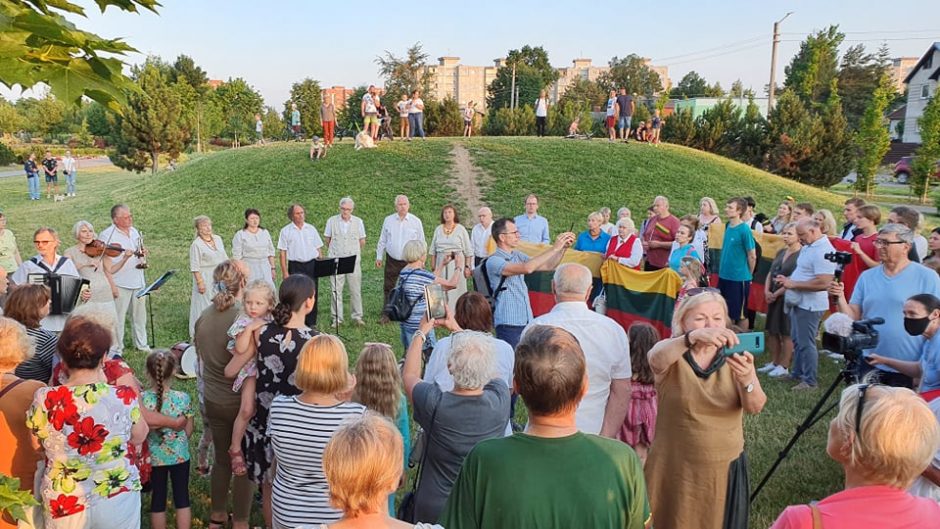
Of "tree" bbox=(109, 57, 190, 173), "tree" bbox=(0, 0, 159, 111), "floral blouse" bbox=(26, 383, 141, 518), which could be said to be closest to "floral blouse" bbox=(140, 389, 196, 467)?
"floral blouse" bbox=(26, 383, 141, 518)

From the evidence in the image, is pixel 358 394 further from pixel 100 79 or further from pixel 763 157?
pixel 763 157

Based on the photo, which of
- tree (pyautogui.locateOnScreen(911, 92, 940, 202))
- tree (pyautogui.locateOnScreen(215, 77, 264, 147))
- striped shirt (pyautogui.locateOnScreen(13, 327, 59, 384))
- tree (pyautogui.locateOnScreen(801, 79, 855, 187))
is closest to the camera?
striped shirt (pyautogui.locateOnScreen(13, 327, 59, 384))

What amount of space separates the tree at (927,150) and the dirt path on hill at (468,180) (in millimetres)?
22054

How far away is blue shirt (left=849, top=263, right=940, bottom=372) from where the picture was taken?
18.2 ft

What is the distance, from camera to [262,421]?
4.48 metres

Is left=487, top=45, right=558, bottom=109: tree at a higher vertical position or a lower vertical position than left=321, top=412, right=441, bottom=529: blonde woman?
higher

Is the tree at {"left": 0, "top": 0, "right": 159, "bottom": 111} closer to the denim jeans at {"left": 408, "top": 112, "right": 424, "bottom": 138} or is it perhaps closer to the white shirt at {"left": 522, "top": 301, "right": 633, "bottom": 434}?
the white shirt at {"left": 522, "top": 301, "right": 633, "bottom": 434}

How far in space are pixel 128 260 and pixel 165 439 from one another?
536 centimetres

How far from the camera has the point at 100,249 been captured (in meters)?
8.31

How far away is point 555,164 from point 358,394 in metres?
21.2

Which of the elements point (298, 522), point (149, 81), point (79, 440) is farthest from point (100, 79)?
point (149, 81)

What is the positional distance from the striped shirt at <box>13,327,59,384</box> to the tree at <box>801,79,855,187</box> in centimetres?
2984

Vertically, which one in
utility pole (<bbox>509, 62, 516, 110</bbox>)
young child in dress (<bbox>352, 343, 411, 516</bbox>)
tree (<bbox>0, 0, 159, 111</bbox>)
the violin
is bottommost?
young child in dress (<bbox>352, 343, 411, 516</bbox>)

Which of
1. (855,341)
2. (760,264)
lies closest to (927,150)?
(760,264)
